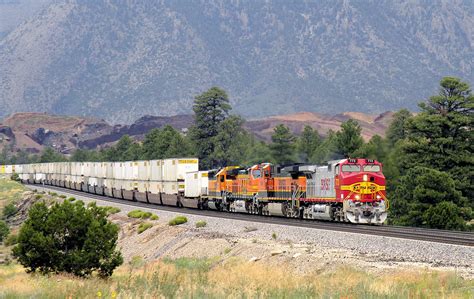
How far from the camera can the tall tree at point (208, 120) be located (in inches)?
6235

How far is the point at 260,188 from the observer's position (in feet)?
180

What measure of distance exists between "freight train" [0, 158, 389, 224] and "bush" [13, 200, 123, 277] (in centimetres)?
1527

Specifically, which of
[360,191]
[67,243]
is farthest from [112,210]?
[67,243]

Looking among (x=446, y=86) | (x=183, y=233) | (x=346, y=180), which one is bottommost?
(x=183, y=233)

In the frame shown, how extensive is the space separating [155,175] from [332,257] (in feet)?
175

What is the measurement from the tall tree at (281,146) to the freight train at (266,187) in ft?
154

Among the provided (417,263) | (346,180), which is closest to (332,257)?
(417,263)

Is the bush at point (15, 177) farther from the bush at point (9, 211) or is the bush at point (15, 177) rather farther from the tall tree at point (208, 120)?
the bush at point (9, 211)

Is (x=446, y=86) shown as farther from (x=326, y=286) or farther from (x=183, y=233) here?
(x=326, y=286)

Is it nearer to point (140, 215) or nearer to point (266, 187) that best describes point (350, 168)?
point (266, 187)

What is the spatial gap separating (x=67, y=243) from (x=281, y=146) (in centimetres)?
11334

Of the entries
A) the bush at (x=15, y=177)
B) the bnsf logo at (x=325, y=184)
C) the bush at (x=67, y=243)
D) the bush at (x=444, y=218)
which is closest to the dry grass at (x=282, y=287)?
the bush at (x=67, y=243)

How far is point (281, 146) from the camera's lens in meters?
144

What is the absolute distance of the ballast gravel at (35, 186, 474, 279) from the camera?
25750 millimetres
